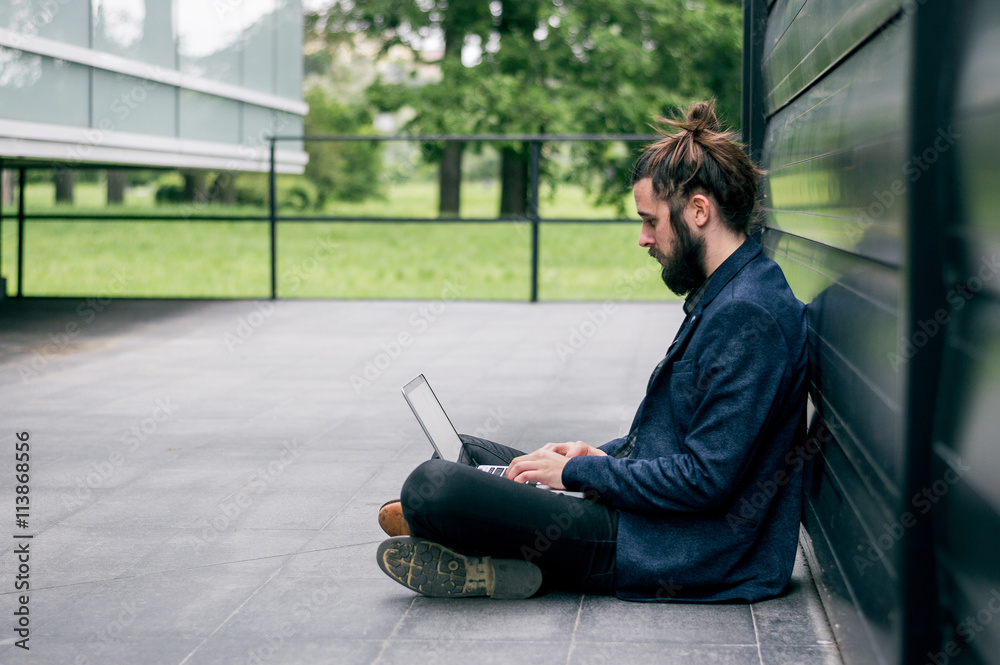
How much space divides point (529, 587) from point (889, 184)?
1.67m

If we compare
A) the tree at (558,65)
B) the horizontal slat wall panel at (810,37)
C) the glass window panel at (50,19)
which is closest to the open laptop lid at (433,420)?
the horizontal slat wall panel at (810,37)

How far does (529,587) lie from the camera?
3365 millimetres

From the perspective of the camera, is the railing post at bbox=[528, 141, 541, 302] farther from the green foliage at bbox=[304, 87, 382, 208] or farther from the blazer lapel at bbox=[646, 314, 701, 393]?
the green foliage at bbox=[304, 87, 382, 208]

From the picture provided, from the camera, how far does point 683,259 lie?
322cm

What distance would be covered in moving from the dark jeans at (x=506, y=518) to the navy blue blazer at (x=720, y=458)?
70 millimetres

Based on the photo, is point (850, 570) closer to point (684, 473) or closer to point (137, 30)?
point (684, 473)

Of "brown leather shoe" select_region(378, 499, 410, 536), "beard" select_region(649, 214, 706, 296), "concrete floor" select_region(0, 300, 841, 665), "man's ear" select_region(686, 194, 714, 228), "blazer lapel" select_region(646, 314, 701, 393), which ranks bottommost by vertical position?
"concrete floor" select_region(0, 300, 841, 665)

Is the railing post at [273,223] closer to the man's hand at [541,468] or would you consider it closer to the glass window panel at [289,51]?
the glass window panel at [289,51]

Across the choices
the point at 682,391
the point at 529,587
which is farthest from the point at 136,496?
the point at 682,391

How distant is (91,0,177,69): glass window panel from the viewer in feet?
34.7

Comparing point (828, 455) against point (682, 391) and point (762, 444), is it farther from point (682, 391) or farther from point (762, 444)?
point (682, 391)

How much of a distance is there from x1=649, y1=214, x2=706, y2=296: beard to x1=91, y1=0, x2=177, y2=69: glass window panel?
28.3ft

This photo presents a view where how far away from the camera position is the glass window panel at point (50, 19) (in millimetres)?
8953

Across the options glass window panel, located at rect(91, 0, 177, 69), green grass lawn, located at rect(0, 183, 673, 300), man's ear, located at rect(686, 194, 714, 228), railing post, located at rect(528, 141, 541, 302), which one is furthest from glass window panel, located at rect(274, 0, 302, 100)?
man's ear, located at rect(686, 194, 714, 228)
